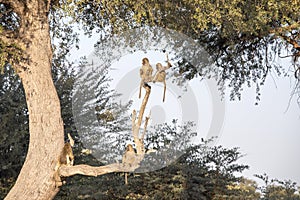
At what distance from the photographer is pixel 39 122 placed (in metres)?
4.41

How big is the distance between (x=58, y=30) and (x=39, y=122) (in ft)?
7.20

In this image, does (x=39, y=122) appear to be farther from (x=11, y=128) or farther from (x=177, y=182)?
(x=11, y=128)

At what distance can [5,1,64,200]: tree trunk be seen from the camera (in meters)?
4.26

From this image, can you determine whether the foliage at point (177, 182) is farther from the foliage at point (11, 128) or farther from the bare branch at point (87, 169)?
the bare branch at point (87, 169)

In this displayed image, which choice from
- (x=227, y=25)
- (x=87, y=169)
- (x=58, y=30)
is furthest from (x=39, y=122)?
(x=227, y=25)

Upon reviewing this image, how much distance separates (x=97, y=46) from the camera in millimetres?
7016

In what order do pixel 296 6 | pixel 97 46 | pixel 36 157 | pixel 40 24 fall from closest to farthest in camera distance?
1. pixel 36 157
2. pixel 40 24
3. pixel 296 6
4. pixel 97 46

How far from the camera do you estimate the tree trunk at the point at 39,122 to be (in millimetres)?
4262

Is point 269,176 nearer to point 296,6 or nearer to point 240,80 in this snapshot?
point 240,80

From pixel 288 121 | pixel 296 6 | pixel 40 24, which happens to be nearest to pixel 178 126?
pixel 288 121

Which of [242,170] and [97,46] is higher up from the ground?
[97,46]

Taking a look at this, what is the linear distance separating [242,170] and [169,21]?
3168mm

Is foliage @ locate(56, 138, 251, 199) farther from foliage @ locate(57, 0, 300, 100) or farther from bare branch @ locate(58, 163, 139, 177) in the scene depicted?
bare branch @ locate(58, 163, 139, 177)

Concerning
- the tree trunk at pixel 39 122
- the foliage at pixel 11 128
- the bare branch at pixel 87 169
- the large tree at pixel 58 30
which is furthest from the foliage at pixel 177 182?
the tree trunk at pixel 39 122
